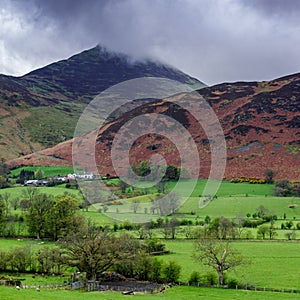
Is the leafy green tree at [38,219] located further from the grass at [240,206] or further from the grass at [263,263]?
the grass at [240,206]

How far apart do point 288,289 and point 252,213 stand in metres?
42.7

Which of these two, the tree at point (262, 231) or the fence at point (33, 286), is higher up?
the tree at point (262, 231)

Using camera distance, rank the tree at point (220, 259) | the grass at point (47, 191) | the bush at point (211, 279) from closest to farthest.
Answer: the bush at point (211, 279), the tree at point (220, 259), the grass at point (47, 191)

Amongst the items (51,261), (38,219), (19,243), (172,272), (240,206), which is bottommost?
(172,272)

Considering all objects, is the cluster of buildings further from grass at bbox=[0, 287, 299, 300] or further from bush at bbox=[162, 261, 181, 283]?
grass at bbox=[0, 287, 299, 300]

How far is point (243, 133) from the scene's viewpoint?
139625mm

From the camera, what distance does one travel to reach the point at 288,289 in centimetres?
3862

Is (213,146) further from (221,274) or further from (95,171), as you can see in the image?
(221,274)

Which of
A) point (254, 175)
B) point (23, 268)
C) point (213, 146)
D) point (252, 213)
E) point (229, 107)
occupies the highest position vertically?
point (229, 107)

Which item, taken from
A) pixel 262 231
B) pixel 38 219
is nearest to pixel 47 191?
pixel 38 219

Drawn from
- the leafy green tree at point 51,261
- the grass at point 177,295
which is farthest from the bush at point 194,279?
the leafy green tree at point 51,261

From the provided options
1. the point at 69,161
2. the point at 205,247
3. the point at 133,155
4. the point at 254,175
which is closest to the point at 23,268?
the point at 205,247

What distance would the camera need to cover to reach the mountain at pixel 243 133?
4796 inches

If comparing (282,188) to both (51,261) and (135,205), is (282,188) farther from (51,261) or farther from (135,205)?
(51,261)
